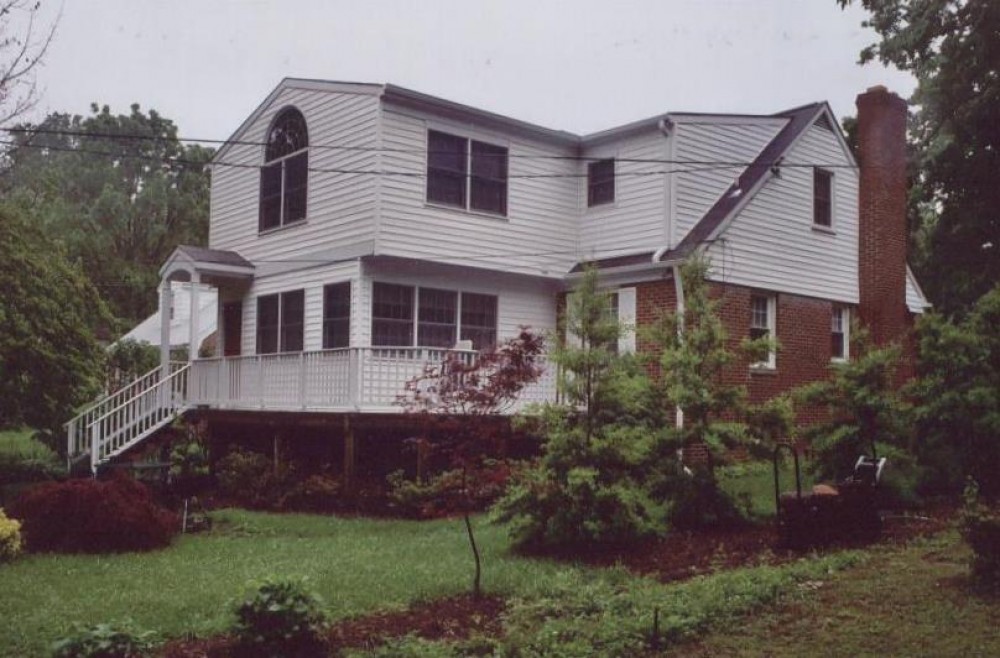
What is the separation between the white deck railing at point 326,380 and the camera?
607 inches

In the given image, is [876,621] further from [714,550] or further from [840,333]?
[840,333]

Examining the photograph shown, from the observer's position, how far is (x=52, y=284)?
17969 mm

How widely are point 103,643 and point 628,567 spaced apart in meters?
5.30

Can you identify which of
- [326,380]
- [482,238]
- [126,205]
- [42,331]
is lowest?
[326,380]

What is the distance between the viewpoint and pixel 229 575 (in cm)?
977

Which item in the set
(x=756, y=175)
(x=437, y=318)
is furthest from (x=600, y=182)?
(x=437, y=318)

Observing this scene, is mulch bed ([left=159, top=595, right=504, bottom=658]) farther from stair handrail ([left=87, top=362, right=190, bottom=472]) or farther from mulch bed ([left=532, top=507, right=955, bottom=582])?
stair handrail ([left=87, top=362, right=190, bottom=472])

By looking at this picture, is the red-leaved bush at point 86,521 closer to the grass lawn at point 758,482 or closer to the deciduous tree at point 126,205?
the grass lawn at point 758,482

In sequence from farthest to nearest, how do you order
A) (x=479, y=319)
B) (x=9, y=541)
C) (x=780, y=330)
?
1. (x=780, y=330)
2. (x=479, y=319)
3. (x=9, y=541)

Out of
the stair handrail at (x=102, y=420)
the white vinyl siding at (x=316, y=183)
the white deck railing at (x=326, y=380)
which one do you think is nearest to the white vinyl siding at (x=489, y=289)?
the white vinyl siding at (x=316, y=183)

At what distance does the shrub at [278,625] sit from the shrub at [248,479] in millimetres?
9665

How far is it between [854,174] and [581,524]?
1414cm

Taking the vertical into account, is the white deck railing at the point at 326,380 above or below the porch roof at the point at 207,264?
below

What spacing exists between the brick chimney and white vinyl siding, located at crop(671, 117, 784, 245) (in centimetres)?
232
